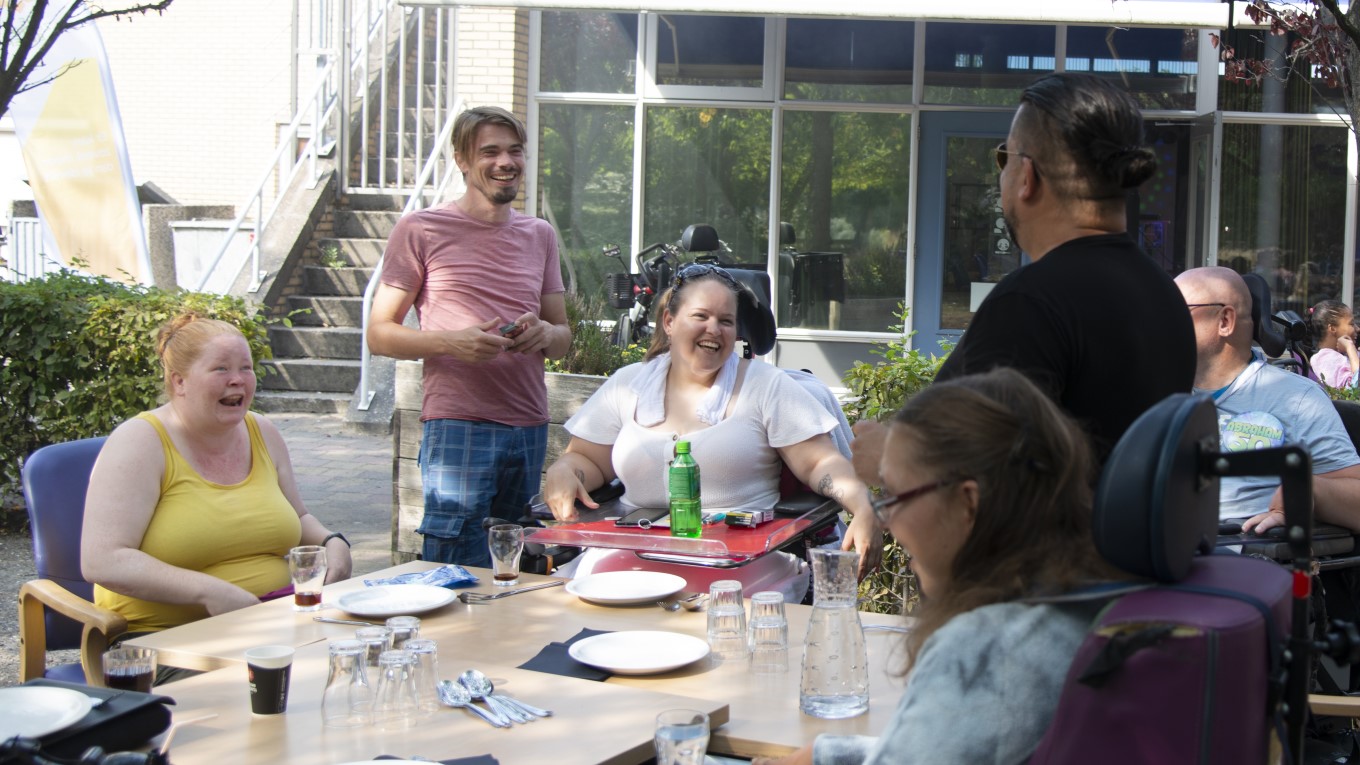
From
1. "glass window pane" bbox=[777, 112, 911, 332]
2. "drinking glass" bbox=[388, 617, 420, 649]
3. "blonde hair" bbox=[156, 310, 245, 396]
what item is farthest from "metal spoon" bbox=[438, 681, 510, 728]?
"glass window pane" bbox=[777, 112, 911, 332]

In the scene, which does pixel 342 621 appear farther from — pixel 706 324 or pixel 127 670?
pixel 706 324

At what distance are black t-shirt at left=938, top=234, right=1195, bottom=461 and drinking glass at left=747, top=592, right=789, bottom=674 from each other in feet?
2.28

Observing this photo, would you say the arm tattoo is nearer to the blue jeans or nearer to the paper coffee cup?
the blue jeans

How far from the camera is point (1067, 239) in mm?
2391

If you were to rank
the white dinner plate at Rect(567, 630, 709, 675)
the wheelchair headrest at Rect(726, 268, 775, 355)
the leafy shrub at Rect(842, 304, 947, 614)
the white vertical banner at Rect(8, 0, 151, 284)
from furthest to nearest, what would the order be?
the white vertical banner at Rect(8, 0, 151, 284) → the leafy shrub at Rect(842, 304, 947, 614) → the wheelchair headrest at Rect(726, 268, 775, 355) → the white dinner plate at Rect(567, 630, 709, 675)

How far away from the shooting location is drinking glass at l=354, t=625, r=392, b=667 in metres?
2.41

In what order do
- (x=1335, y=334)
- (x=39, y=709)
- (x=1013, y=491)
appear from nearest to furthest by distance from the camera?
1. (x=1013, y=491)
2. (x=39, y=709)
3. (x=1335, y=334)

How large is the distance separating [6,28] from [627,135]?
6234 millimetres

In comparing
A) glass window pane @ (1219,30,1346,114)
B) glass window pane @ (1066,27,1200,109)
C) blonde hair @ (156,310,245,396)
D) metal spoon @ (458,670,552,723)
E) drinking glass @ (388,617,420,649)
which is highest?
glass window pane @ (1066,27,1200,109)

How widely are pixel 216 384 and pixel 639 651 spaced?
158 cm

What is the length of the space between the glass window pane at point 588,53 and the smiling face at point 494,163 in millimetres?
A: 7460

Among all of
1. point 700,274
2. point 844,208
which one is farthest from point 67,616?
point 844,208

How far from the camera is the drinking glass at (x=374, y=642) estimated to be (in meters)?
2.41

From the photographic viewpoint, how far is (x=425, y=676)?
7.87ft
